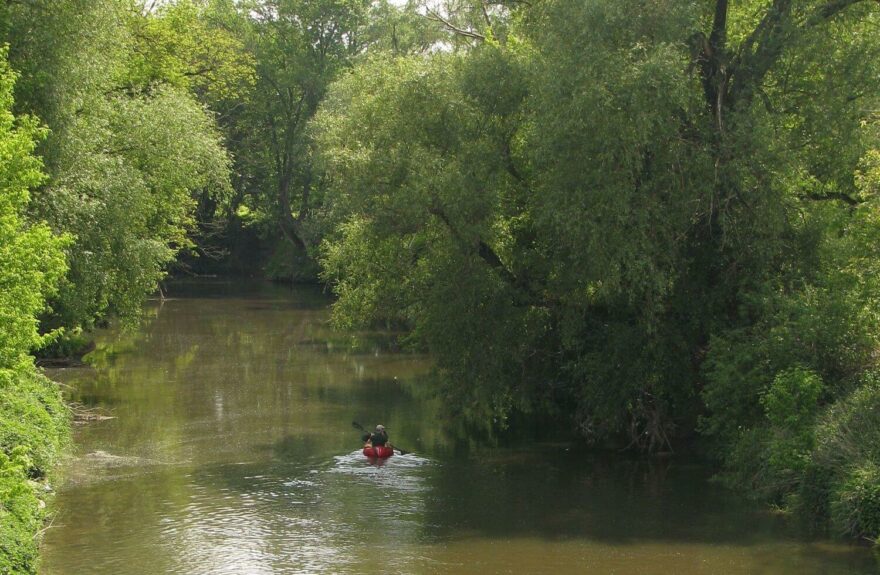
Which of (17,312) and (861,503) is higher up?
(17,312)

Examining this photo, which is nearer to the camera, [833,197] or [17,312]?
[17,312]

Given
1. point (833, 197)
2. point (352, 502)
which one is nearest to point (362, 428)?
point (352, 502)

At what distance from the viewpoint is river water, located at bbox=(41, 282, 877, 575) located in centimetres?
1712

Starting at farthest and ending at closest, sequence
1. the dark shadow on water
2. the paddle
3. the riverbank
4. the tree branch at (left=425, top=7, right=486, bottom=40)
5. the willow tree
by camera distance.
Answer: the dark shadow on water
the tree branch at (left=425, top=7, right=486, bottom=40)
the paddle
the willow tree
the riverbank

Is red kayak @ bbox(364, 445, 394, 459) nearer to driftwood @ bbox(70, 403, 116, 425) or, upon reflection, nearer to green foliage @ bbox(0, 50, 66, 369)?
driftwood @ bbox(70, 403, 116, 425)

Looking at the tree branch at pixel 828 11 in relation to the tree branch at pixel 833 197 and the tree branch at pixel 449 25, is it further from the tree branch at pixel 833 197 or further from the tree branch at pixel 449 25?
the tree branch at pixel 449 25

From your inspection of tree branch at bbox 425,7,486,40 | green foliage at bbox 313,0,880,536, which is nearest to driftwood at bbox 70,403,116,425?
green foliage at bbox 313,0,880,536

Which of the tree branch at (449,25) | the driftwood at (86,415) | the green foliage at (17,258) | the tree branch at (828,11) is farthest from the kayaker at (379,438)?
the tree branch at (449,25)

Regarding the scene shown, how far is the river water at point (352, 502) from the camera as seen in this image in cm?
1712

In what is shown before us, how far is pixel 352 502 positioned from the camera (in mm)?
20531

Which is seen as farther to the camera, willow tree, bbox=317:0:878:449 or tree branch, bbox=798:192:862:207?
tree branch, bbox=798:192:862:207

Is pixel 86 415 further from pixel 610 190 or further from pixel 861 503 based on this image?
pixel 861 503

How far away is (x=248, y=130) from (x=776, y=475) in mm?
56683

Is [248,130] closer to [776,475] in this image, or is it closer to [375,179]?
[375,179]
